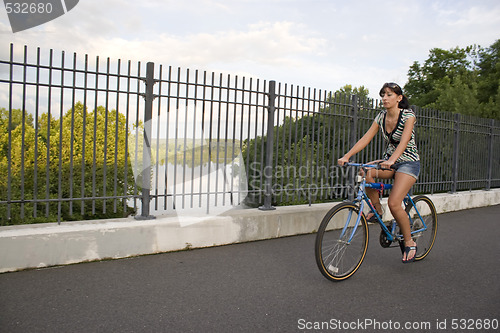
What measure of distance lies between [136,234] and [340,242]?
2.49 meters

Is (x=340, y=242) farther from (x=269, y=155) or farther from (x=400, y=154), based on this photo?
(x=269, y=155)

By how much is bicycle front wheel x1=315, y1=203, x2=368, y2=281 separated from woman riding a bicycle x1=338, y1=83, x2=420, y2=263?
32 centimetres

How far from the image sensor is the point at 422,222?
520 cm

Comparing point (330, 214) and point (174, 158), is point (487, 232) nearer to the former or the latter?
point (330, 214)

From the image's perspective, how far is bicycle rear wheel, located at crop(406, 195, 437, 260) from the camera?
16.6ft

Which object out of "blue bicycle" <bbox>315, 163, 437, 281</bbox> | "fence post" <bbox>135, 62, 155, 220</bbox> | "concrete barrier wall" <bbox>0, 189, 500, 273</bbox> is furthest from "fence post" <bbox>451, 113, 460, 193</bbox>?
"fence post" <bbox>135, 62, 155, 220</bbox>

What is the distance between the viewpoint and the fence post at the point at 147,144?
5.40 meters

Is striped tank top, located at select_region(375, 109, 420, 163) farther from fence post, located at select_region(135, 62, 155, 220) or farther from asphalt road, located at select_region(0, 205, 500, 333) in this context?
fence post, located at select_region(135, 62, 155, 220)

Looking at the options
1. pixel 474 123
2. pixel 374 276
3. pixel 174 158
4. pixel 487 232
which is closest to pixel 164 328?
pixel 374 276

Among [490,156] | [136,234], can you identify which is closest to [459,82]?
[490,156]

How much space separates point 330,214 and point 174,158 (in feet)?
7.85

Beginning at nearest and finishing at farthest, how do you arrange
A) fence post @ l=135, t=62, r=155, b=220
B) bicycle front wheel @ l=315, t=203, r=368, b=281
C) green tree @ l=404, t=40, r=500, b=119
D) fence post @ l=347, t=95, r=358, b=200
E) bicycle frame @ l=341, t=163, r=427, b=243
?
1. bicycle front wheel @ l=315, t=203, r=368, b=281
2. bicycle frame @ l=341, t=163, r=427, b=243
3. fence post @ l=135, t=62, r=155, b=220
4. fence post @ l=347, t=95, r=358, b=200
5. green tree @ l=404, t=40, r=500, b=119

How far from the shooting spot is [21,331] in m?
3.00

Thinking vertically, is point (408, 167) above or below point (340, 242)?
above
